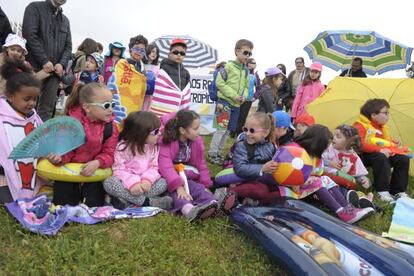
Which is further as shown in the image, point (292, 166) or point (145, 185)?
point (292, 166)

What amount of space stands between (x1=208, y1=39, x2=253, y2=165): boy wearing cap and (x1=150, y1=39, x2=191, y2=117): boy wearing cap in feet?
2.95

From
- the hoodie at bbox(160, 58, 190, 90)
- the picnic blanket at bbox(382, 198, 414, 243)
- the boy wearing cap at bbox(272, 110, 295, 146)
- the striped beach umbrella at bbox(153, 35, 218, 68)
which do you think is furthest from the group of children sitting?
the striped beach umbrella at bbox(153, 35, 218, 68)

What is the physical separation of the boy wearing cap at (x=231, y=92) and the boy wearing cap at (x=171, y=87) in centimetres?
90

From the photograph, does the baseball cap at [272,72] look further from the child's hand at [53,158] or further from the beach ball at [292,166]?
the child's hand at [53,158]

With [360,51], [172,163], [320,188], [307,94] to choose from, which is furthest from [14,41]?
[360,51]

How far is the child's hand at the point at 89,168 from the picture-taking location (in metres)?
3.56

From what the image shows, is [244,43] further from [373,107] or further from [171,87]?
[373,107]

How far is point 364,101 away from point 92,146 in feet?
12.9

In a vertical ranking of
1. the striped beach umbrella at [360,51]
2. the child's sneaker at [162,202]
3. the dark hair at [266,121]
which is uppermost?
the striped beach umbrella at [360,51]

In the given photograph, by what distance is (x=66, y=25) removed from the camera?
18.4ft

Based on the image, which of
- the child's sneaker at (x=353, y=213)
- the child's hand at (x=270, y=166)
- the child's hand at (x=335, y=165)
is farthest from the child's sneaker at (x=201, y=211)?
the child's hand at (x=335, y=165)

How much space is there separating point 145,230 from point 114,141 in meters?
1.00

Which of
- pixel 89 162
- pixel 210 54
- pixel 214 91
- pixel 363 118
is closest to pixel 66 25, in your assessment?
pixel 214 91

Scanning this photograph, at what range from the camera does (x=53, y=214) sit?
10.7 feet
